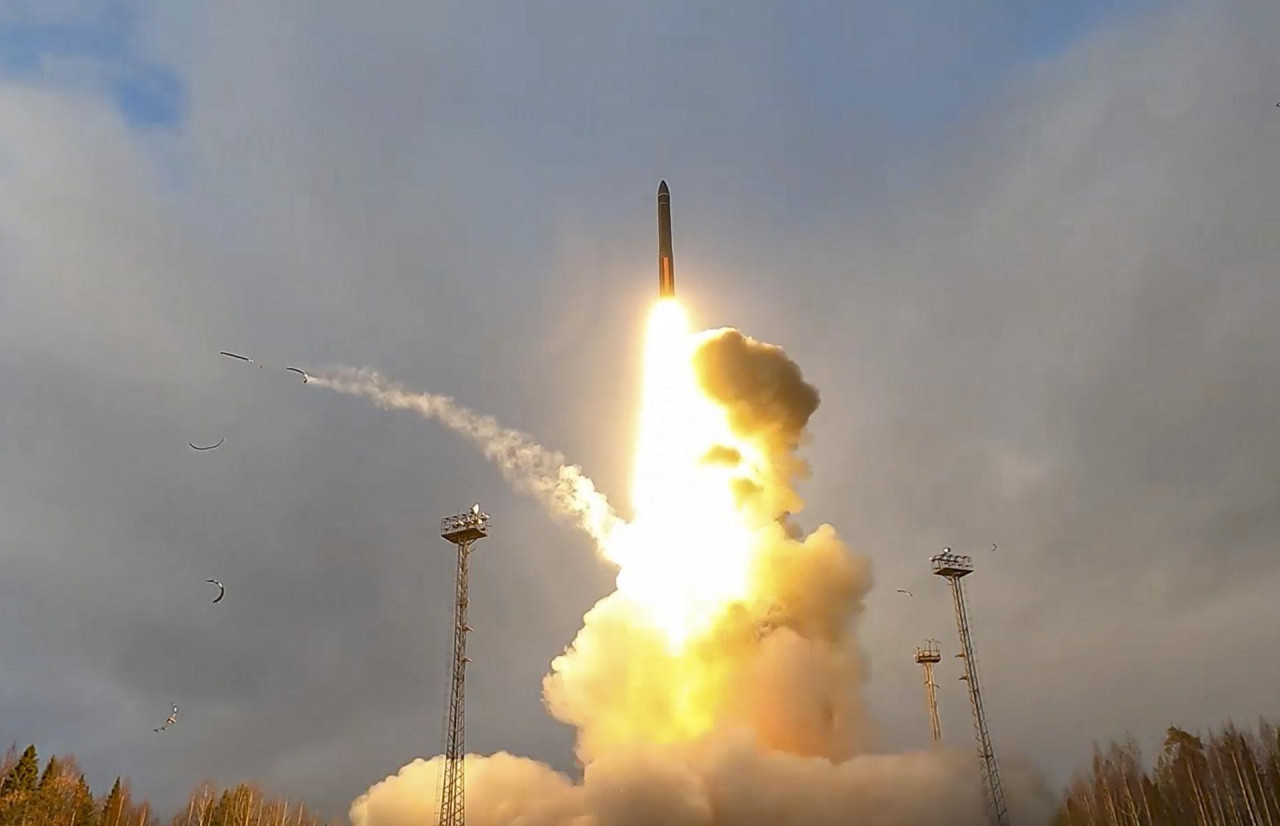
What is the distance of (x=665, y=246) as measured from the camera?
222 feet

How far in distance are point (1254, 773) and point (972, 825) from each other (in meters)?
22.3

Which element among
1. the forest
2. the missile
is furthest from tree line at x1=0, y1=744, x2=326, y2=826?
the missile

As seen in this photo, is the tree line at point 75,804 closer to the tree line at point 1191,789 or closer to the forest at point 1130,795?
the forest at point 1130,795

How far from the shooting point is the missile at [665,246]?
6688 cm

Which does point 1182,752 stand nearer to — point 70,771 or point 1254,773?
point 1254,773

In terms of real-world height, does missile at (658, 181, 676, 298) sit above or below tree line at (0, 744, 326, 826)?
above

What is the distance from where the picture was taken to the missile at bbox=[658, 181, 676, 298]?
66.9 m

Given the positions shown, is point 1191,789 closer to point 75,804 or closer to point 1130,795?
point 1130,795

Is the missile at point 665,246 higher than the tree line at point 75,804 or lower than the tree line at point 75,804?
higher

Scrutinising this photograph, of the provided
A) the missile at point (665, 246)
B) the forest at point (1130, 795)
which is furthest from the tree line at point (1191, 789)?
the missile at point (665, 246)

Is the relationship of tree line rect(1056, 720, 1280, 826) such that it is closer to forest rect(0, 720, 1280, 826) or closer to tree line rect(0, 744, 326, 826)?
forest rect(0, 720, 1280, 826)

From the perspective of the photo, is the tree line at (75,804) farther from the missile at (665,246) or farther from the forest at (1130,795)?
the missile at (665,246)

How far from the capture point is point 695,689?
65.6 metres

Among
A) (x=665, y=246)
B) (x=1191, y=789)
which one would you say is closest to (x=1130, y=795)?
(x=1191, y=789)
